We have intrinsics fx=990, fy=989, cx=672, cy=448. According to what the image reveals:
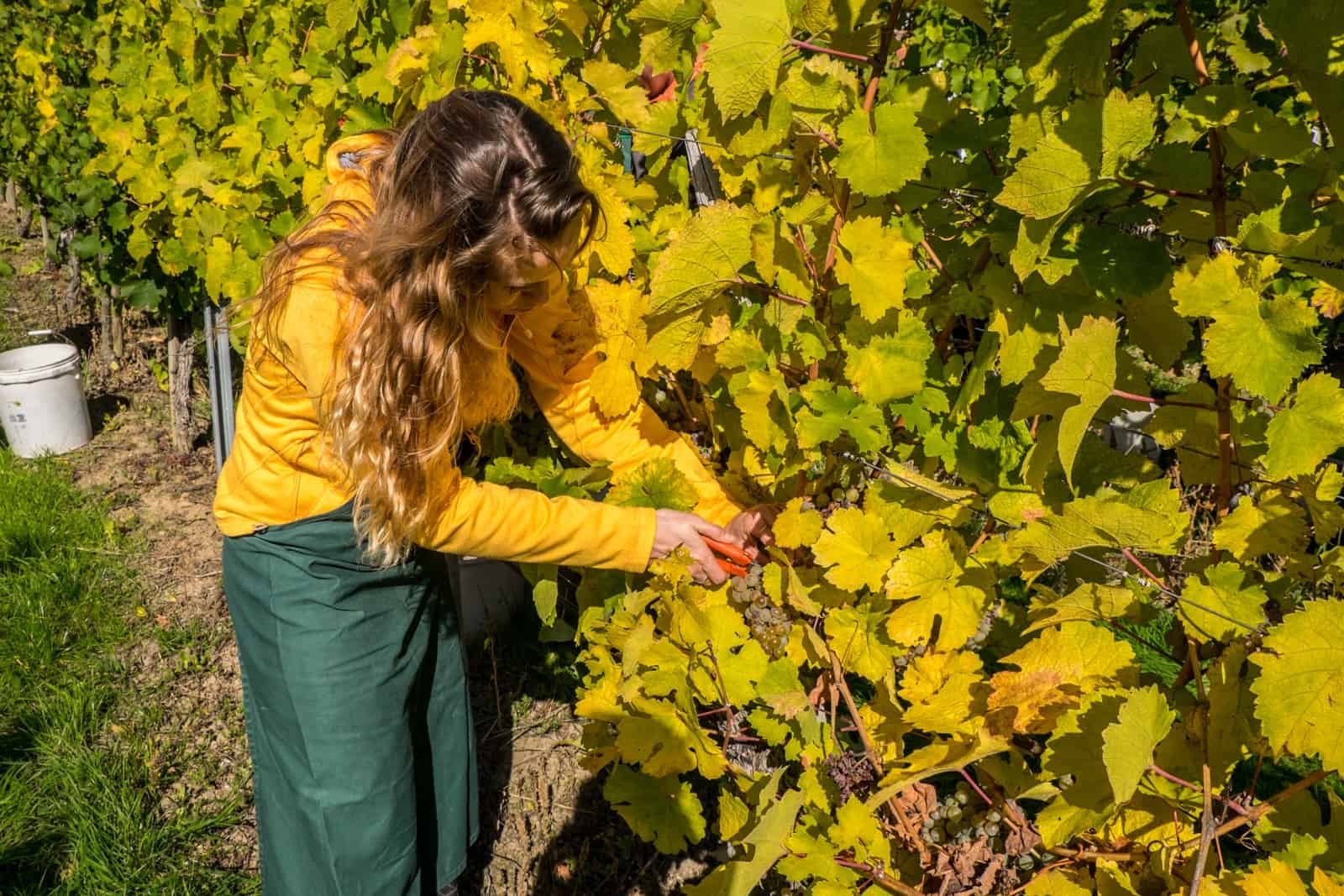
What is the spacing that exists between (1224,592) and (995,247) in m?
0.45

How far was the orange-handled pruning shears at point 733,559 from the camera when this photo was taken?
63.6 inches

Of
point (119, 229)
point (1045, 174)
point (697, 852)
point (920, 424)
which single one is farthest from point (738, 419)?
point (119, 229)

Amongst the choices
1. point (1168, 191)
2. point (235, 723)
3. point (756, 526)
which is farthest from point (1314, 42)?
point (235, 723)

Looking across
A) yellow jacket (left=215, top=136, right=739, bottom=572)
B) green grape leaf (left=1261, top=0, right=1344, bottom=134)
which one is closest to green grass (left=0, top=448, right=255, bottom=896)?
yellow jacket (left=215, top=136, right=739, bottom=572)

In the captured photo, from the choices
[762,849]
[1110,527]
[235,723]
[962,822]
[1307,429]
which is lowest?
[235,723]

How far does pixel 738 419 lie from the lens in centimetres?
167

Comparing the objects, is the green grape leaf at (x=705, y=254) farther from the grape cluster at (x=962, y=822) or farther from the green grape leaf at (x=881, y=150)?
the grape cluster at (x=962, y=822)

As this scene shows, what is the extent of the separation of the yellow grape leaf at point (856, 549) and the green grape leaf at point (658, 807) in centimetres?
63

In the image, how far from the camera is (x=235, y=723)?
313cm

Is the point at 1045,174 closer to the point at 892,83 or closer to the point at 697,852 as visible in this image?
the point at 892,83

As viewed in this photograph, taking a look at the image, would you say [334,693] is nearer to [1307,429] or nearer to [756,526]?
[756,526]

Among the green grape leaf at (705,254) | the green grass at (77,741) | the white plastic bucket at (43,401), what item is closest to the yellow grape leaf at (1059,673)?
the green grape leaf at (705,254)

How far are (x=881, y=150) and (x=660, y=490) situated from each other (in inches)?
32.2

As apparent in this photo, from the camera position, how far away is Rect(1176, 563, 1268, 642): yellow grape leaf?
99cm
